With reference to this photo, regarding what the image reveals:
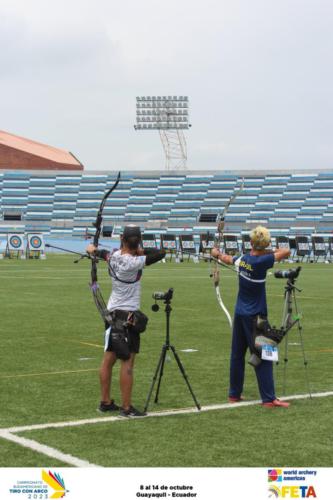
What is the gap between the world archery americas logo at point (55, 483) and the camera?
16.8 ft

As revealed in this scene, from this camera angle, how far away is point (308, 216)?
89375 millimetres

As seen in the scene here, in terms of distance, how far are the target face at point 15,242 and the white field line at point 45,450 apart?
162ft

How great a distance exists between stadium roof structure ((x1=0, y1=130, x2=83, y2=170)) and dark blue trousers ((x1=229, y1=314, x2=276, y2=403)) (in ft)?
340

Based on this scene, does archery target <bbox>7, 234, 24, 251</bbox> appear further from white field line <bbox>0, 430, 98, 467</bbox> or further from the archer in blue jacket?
white field line <bbox>0, 430, 98, 467</bbox>

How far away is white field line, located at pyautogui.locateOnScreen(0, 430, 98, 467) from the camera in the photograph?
19.9 ft

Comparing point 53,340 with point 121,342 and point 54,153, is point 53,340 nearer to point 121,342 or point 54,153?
point 121,342

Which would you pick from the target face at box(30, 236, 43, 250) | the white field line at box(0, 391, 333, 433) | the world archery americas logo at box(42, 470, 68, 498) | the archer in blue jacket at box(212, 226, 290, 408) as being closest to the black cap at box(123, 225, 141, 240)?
the archer in blue jacket at box(212, 226, 290, 408)

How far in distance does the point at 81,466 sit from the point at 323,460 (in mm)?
1831

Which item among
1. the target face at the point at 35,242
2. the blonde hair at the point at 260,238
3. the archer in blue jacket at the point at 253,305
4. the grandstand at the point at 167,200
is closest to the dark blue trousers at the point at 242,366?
the archer in blue jacket at the point at 253,305

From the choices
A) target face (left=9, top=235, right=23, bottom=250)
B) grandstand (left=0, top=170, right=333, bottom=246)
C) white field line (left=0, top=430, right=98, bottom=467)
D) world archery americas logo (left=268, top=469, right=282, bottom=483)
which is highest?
grandstand (left=0, top=170, right=333, bottom=246)

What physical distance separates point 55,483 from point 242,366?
363cm

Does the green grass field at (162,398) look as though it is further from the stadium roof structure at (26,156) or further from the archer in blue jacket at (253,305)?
the stadium roof structure at (26,156)

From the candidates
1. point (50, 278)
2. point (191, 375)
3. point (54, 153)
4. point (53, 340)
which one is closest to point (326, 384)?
point (191, 375)

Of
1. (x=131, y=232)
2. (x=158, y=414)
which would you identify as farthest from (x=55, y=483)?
(x=131, y=232)
